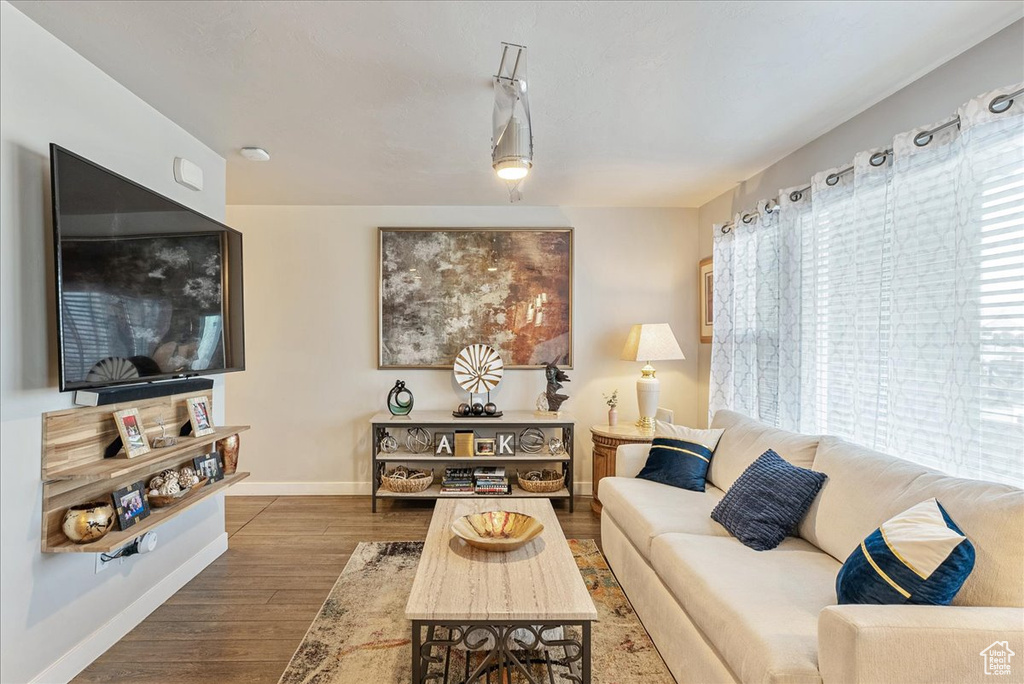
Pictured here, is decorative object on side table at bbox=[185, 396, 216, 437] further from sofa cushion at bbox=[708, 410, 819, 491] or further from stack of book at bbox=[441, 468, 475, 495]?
sofa cushion at bbox=[708, 410, 819, 491]

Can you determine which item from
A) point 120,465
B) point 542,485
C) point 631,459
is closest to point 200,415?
point 120,465

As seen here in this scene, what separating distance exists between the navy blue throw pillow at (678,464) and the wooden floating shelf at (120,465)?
2.51 metres

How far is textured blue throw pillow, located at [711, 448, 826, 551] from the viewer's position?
2.12 metres

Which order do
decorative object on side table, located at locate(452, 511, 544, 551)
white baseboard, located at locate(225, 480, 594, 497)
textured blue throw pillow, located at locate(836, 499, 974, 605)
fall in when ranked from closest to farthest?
textured blue throw pillow, located at locate(836, 499, 974, 605)
decorative object on side table, located at locate(452, 511, 544, 551)
white baseboard, located at locate(225, 480, 594, 497)

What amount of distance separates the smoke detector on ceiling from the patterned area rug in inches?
98.9

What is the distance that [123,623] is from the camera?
227 centimetres

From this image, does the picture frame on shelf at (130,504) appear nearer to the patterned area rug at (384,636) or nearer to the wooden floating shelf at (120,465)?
the wooden floating shelf at (120,465)

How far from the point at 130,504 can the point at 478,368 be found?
8.14 feet

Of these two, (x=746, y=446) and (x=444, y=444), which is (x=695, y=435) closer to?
(x=746, y=446)

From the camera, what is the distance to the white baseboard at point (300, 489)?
4.23 m

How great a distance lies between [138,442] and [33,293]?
73cm

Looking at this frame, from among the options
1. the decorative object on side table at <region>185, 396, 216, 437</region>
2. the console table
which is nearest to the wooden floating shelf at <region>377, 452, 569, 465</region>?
the console table

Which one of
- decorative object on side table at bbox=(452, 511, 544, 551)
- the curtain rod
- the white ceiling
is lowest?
decorative object on side table at bbox=(452, 511, 544, 551)

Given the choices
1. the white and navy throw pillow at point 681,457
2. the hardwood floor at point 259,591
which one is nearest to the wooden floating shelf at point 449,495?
the hardwood floor at point 259,591
